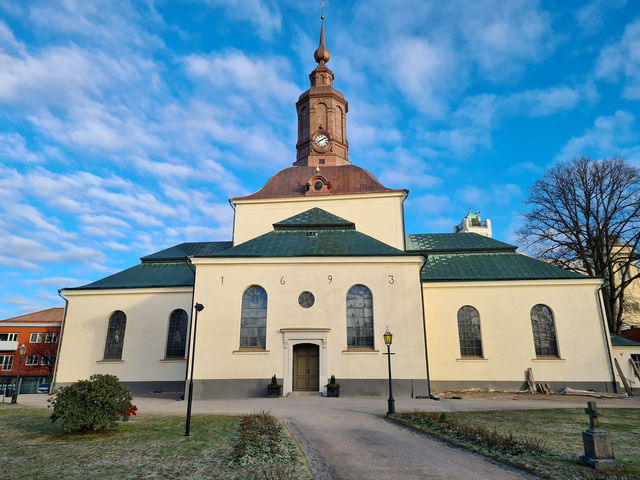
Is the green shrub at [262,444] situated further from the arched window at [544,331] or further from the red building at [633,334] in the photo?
the red building at [633,334]

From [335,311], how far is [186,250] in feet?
48.6

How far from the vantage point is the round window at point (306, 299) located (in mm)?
20656

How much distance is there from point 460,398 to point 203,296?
1351 cm

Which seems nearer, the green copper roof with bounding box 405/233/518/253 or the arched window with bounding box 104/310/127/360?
the arched window with bounding box 104/310/127/360

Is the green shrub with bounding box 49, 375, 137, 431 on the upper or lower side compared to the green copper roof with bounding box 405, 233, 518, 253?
lower

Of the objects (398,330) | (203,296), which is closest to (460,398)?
(398,330)

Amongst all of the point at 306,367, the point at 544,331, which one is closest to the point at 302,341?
the point at 306,367

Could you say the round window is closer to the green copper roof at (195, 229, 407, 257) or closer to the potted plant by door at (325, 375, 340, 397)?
the green copper roof at (195, 229, 407, 257)

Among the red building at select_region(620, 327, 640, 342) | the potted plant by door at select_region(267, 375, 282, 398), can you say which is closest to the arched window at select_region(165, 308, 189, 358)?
the potted plant by door at select_region(267, 375, 282, 398)

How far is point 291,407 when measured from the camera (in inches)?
619

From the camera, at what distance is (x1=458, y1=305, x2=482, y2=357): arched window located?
23.4 m

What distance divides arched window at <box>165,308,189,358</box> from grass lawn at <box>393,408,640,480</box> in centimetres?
1535

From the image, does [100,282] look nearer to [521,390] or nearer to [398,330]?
[398,330]

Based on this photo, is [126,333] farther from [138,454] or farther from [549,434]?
[549,434]
